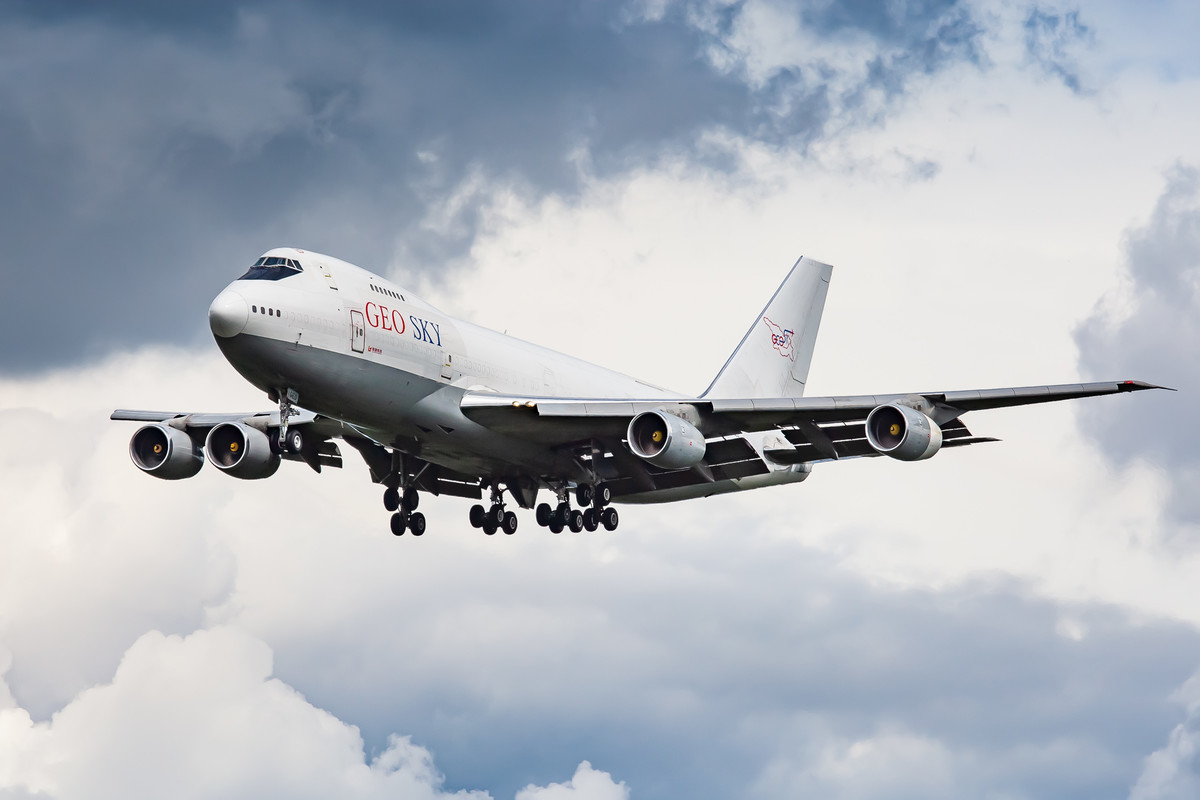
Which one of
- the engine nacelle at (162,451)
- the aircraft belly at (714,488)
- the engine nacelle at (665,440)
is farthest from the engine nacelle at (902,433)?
the engine nacelle at (162,451)

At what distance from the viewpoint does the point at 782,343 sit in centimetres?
5500

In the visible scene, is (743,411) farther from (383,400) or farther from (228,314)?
(228,314)

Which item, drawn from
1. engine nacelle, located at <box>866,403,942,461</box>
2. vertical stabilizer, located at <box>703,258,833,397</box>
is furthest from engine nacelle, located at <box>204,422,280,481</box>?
engine nacelle, located at <box>866,403,942,461</box>

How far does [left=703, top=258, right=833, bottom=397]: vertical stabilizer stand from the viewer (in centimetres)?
5269

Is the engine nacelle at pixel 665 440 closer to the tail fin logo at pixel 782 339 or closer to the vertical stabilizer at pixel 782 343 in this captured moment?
the vertical stabilizer at pixel 782 343

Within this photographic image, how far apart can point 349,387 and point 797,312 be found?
24.3 m

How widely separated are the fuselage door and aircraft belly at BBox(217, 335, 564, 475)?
0.98 ft

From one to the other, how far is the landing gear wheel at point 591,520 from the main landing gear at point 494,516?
265 centimetres

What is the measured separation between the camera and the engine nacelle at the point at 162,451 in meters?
44.0

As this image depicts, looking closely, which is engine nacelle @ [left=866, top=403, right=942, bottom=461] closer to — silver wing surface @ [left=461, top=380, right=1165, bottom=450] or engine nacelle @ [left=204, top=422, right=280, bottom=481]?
silver wing surface @ [left=461, top=380, right=1165, bottom=450]

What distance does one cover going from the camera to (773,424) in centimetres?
4075

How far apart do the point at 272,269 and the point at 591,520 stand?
14180 mm

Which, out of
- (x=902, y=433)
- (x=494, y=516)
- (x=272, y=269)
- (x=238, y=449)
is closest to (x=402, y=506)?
(x=494, y=516)

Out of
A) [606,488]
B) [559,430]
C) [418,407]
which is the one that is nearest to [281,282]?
[418,407]
